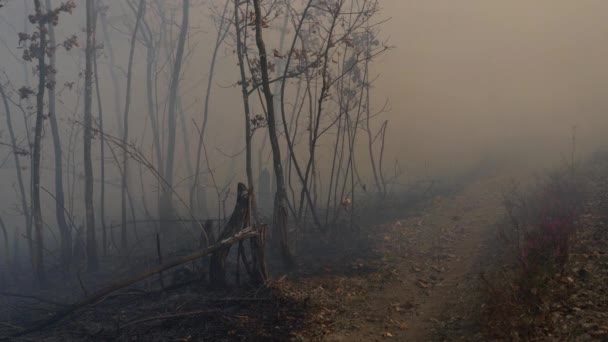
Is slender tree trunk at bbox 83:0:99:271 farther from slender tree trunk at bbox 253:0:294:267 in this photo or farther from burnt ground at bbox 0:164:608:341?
slender tree trunk at bbox 253:0:294:267

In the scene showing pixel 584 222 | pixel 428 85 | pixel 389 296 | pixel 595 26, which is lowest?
pixel 389 296

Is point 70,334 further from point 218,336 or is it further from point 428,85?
point 428,85

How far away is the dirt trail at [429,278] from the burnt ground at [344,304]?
0.02 m

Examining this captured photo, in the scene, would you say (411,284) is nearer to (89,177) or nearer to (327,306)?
(327,306)

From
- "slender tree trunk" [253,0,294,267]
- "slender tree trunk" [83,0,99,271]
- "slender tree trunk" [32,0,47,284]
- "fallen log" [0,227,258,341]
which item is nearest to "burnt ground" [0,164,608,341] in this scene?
"fallen log" [0,227,258,341]

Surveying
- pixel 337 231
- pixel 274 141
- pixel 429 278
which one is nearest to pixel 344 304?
pixel 429 278

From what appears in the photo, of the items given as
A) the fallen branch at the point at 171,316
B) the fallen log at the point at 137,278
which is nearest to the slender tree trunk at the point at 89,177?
the fallen log at the point at 137,278

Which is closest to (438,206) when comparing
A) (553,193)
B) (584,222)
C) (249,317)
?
(553,193)

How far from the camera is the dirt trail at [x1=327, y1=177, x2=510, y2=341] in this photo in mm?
6691

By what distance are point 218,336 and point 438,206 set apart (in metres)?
9.97

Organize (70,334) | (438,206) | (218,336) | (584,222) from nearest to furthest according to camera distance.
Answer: (218,336)
(70,334)
(584,222)
(438,206)

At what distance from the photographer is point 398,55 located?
4147 centimetres

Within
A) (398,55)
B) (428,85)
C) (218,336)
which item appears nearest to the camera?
(218,336)

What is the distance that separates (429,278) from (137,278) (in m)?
5.16
